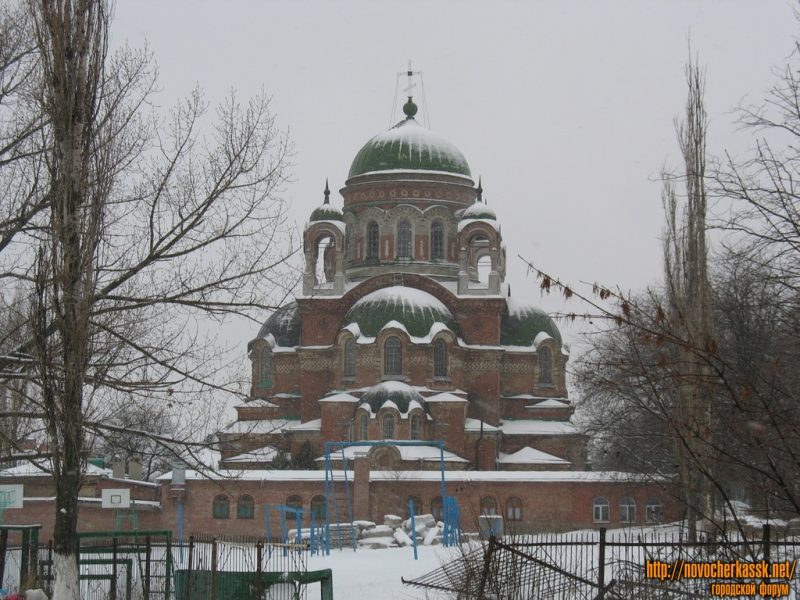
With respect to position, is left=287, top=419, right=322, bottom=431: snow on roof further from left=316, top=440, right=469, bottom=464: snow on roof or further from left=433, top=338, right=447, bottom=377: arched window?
left=433, top=338, right=447, bottom=377: arched window

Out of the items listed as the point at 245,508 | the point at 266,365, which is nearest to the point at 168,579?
the point at 245,508

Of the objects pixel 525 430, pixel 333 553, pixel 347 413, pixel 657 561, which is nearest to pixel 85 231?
pixel 657 561

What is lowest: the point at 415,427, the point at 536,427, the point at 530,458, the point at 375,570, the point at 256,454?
the point at 375,570

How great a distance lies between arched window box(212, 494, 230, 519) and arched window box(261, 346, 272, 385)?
363 inches

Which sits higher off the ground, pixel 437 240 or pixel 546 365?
pixel 437 240

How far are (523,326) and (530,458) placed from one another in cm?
590

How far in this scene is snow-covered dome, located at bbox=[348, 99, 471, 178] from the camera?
146 ft

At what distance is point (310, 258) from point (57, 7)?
2939 cm

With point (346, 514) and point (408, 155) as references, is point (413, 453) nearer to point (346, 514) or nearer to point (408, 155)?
point (346, 514)

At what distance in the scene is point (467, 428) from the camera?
38.4 metres

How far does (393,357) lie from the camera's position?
3841cm

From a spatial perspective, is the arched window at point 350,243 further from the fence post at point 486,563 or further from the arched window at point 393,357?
the fence post at point 486,563

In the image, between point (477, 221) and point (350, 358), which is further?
point (477, 221)

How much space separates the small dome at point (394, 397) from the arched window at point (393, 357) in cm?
126
